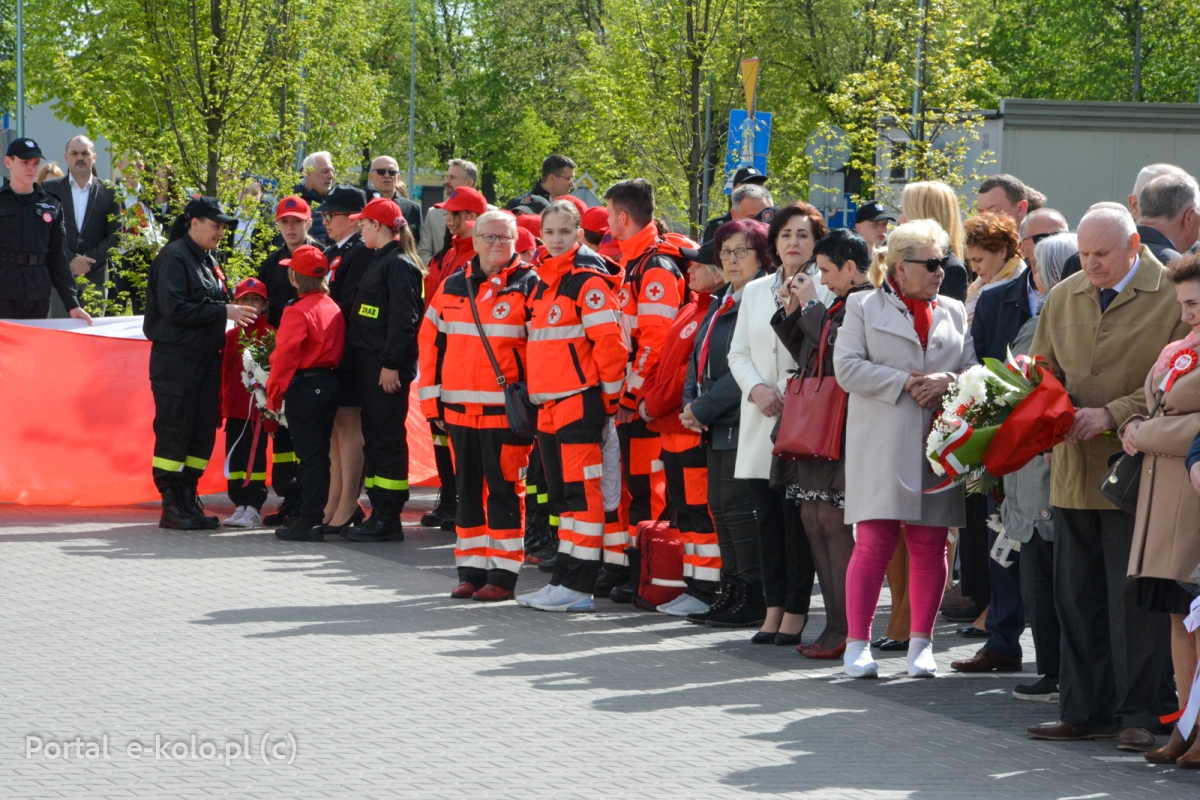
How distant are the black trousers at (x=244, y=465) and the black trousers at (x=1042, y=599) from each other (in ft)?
22.2

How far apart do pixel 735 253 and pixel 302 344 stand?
3920mm

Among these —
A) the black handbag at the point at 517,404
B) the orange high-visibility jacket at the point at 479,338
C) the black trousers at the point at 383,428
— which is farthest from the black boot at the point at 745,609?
the black trousers at the point at 383,428

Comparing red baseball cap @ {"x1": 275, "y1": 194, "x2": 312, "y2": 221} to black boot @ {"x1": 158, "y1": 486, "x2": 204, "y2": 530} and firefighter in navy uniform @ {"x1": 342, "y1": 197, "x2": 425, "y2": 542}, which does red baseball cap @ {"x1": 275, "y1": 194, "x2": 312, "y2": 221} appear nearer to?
firefighter in navy uniform @ {"x1": 342, "y1": 197, "x2": 425, "y2": 542}

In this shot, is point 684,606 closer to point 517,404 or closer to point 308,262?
point 517,404

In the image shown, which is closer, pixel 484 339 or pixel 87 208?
pixel 484 339

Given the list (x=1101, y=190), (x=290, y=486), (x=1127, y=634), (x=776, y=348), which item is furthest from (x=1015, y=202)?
(x=1101, y=190)

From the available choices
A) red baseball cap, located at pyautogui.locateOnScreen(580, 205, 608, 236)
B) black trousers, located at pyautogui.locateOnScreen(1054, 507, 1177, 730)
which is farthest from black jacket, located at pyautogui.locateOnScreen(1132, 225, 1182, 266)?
red baseball cap, located at pyautogui.locateOnScreen(580, 205, 608, 236)

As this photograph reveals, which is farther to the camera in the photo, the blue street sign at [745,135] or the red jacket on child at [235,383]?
the blue street sign at [745,135]

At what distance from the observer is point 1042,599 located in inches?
284

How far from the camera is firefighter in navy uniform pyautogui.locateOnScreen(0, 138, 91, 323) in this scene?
42.1ft

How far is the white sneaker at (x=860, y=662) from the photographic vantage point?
7543 millimetres

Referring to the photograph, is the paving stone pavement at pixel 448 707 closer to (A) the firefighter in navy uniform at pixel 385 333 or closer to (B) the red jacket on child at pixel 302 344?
(A) the firefighter in navy uniform at pixel 385 333

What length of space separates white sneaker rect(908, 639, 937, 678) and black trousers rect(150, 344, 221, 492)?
6.21 m

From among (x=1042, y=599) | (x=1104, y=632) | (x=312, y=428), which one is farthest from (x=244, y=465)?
(x=1104, y=632)
